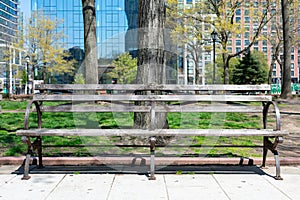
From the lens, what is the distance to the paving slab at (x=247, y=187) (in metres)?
3.87

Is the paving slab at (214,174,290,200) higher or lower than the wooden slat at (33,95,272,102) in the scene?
lower

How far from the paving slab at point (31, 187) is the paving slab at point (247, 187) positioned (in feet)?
7.18

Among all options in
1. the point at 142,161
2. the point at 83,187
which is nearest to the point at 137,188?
the point at 83,187

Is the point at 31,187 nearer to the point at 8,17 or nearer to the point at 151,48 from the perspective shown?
the point at 151,48

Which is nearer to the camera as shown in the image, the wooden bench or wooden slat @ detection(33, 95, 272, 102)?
the wooden bench

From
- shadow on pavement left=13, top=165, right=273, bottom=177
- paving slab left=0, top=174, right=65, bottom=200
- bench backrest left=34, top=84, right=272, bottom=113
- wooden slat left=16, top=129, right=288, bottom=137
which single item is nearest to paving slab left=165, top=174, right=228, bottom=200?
shadow on pavement left=13, top=165, right=273, bottom=177

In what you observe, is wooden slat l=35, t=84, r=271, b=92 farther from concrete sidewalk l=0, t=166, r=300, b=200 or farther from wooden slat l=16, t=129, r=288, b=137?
concrete sidewalk l=0, t=166, r=300, b=200

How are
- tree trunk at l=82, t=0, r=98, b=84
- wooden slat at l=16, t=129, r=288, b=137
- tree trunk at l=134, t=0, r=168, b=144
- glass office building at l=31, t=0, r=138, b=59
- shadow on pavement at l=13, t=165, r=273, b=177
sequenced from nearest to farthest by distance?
wooden slat at l=16, t=129, r=288, b=137
shadow on pavement at l=13, t=165, r=273, b=177
tree trunk at l=134, t=0, r=168, b=144
tree trunk at l=82, t=0, r=98, b=84
glass office building at l=31, t=0, r=138, b=59

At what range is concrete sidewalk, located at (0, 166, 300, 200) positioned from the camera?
3889 millimetres

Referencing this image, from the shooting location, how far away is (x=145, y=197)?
382 cm

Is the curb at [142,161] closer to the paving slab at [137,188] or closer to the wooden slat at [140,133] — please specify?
the paving slab at [137,188]

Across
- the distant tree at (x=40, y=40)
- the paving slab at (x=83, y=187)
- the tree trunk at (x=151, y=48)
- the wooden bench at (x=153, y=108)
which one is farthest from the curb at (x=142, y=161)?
the distant tree at (x=40, y=40)

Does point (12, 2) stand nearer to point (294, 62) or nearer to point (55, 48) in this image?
point (55, 48)

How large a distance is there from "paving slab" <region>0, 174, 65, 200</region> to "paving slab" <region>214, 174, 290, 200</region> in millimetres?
2188
